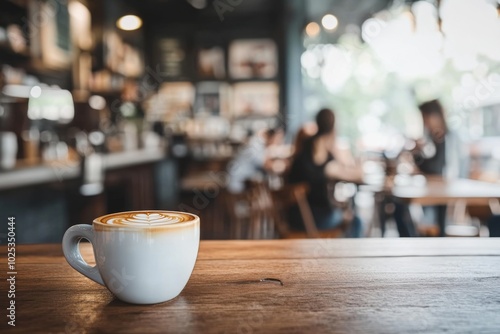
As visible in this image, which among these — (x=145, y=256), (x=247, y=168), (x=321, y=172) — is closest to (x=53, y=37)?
(x=247, y=168)

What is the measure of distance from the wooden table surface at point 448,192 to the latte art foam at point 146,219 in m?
2.54

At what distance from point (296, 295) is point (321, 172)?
3.17 meters

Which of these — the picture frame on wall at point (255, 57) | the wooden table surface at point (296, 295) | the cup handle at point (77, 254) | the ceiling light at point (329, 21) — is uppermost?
the picture frame on wall at point (255, 57)

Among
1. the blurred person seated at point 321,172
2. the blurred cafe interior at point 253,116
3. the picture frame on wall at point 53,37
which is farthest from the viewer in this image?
the picture frame on wall at point 53,37

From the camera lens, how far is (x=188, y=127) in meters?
8.23

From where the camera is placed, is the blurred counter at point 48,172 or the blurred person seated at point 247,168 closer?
the blurred counter at point 48,172

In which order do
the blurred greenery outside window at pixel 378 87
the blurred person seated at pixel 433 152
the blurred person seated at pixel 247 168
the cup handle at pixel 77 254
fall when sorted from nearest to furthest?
1. the cup handle at pixel 77 254
2. the blurred person seated at pixel 433 152
3. the blurred person seated at pixel 247 168
4. the blurred greenery outside window at pixel 378 87

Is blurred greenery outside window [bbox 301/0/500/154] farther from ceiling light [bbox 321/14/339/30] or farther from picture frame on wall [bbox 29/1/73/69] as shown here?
picture frame on wall [bbox 29/1/73/69]

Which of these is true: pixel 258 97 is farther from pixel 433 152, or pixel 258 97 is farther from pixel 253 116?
pixel 433 152

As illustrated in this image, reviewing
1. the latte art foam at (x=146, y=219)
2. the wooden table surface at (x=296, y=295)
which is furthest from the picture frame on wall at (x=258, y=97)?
the latte art foam at (x=146, y=219)

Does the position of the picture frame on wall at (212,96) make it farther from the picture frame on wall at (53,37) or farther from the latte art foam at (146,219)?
the latte art foam at (146,219)

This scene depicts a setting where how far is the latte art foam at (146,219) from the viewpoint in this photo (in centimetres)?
59

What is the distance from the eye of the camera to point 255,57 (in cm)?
820

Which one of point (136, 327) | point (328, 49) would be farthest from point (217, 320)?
point (328, 49)
